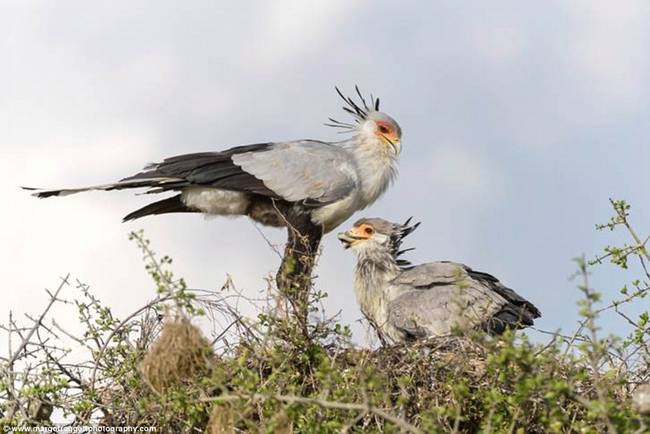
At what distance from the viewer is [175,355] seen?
13.0 ft

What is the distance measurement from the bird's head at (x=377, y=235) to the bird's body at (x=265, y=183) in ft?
0.63

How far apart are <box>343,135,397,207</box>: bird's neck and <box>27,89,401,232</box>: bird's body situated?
1 centimetres

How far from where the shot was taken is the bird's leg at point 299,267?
4.53 m

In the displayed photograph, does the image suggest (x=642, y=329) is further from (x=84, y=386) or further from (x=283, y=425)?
(x=84, y=386)

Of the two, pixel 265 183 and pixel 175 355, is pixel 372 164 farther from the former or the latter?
pixel 175 355

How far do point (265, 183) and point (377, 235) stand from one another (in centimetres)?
76

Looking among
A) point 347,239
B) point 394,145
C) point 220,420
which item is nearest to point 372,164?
point 394,145

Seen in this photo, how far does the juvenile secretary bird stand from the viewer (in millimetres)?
5968

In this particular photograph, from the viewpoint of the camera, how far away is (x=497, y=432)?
4.24m

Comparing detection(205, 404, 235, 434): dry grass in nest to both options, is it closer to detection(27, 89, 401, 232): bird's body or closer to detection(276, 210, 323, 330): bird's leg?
detection(276, 210, 323, 330): bird's leg

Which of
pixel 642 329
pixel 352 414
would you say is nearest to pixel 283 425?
pixel 352 414

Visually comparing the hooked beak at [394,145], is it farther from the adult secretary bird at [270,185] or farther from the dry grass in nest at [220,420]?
the dry grass in nest at [220,420]

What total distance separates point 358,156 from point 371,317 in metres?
1.41

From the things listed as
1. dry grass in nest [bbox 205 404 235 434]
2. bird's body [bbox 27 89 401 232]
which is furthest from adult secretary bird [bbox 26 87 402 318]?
dry grass in nest [bbox 205 404 235 434]
